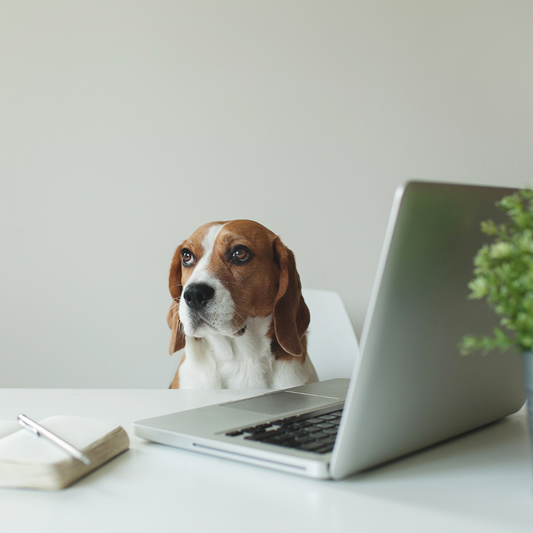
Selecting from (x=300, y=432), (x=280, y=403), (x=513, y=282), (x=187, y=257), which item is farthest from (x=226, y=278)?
(x=513, y=282)

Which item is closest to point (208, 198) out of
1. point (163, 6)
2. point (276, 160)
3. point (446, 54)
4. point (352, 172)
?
point (276, 160)

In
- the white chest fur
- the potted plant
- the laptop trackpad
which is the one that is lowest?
the white chest fur

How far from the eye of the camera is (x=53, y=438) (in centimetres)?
57

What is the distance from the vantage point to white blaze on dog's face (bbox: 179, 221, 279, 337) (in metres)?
1.45

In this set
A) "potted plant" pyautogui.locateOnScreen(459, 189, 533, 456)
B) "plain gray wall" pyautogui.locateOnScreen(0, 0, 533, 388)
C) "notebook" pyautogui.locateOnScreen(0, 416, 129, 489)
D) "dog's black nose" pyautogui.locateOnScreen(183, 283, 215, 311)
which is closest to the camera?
"potted plant" pyautogui.locateOnScreen(459, 189, 533, 456)

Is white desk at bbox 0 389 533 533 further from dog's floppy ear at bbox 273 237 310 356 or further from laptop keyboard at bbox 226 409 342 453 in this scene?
dog's floppy ear at bbox 273 237 310 356

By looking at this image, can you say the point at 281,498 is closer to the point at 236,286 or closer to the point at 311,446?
the point at 311,446

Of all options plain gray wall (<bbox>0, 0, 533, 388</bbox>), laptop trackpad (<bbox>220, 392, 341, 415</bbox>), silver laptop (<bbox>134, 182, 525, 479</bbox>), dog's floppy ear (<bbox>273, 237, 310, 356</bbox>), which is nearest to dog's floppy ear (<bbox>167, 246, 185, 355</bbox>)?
dog's floppy ear (<bbox>273, 237, 310, 356</bbox>)

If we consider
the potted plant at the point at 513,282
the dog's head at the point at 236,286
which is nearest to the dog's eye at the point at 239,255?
the dog's head at the point at 236,286

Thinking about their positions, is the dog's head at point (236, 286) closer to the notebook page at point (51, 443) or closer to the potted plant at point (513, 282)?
the notebook page at point (51, 443)

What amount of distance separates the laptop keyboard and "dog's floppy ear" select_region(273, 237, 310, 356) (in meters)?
0.76

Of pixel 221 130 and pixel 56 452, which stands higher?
pixel 221 130

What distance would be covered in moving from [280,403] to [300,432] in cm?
22

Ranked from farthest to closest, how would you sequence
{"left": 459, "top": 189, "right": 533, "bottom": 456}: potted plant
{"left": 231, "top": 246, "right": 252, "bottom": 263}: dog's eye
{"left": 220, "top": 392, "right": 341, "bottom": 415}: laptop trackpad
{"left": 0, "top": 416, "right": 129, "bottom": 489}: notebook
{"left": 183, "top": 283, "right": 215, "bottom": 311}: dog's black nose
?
{"left": 231, "top": 246, "right": 252, "bottom": 263}: dog's eye, {"left": 183, "top": 283, "right": 215, "bottom": 311}: dog's black nose, {"left": 220, "top": 392, "right": 341, "bottom": 415}: laptop trackpad, {"left": 0, "top": 416, "right": 129, "bottom": 489}: notebook, {"left": 459, "top": 189, "right": 533, "bottom": 456}: potted plant
